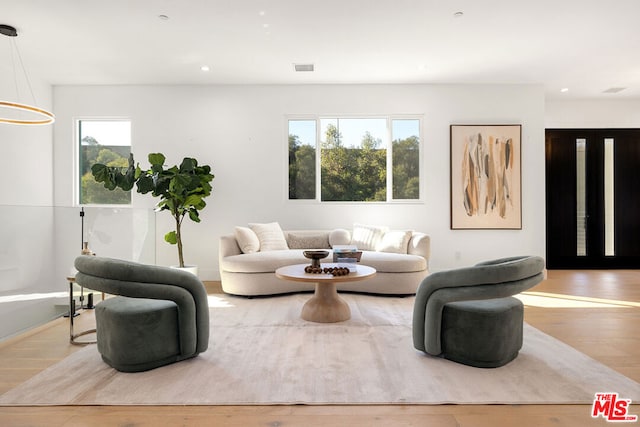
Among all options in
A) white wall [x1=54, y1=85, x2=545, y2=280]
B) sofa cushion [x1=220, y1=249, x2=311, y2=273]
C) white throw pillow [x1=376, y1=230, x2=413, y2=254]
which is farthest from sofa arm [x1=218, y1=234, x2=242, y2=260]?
white throw pillow [x1=376, y1=230, x2=413, y2=254]

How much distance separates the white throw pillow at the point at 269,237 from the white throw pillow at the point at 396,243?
1.31 metres

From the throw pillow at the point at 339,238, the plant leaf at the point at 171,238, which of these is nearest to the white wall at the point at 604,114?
the throw pillow at the point at 339,238

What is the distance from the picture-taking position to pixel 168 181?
492 cm

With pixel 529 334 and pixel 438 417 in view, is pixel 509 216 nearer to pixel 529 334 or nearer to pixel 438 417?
pixel 529 334

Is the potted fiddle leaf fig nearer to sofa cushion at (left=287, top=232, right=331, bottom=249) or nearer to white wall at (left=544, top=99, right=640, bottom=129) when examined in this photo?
sofa cushion at (left=287, top=232, right=331, bottom=249)

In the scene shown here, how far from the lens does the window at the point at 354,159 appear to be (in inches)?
235

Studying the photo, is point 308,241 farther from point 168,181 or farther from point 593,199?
point 593,199

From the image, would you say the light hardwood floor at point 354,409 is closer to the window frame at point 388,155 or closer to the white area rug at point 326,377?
the white area rug at point 326,377

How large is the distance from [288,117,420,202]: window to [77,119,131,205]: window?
2.53 meters

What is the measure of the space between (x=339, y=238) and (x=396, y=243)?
0.78m

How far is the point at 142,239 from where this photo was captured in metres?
5.07

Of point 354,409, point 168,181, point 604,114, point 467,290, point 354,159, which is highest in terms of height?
point 604,114

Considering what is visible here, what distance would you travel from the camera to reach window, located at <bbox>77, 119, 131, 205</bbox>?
5.93m

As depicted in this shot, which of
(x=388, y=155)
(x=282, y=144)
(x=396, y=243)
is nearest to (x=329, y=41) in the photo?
(x=282, y=144)
